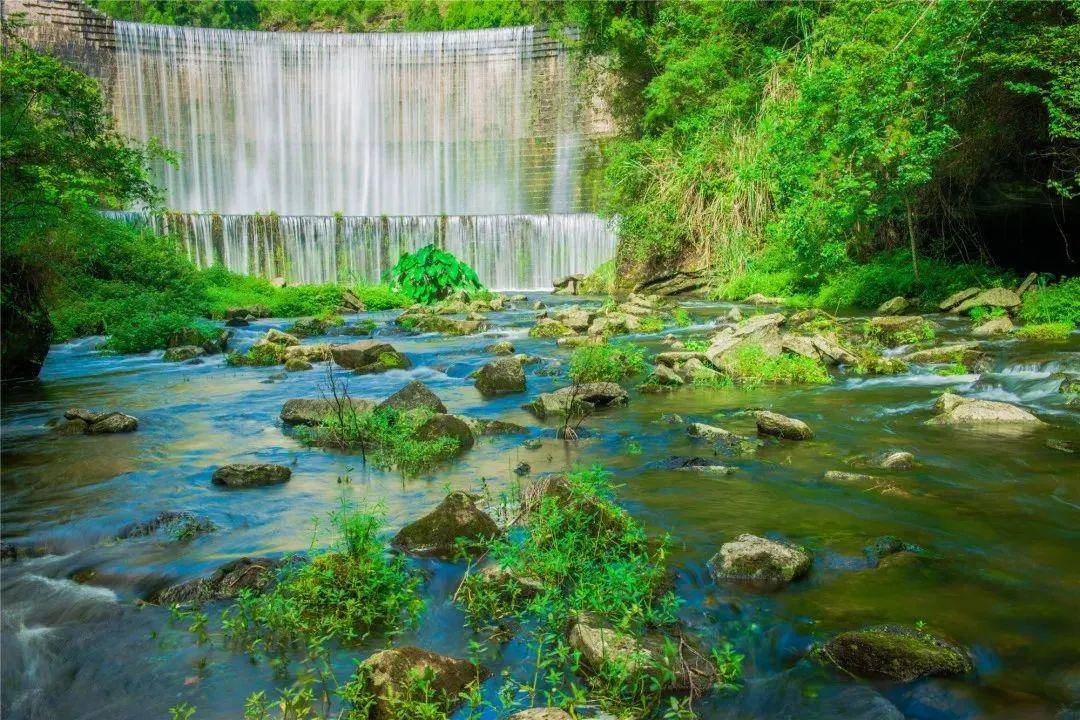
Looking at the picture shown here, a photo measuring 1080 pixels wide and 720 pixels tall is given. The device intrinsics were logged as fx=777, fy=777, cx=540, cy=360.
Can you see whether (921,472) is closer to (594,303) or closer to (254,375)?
(254,375)

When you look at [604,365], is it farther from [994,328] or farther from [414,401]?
[994,328]

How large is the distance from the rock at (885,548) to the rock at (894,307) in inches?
367

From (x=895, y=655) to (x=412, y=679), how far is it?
1774 millimetres

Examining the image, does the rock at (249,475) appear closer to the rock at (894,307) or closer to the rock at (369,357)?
the rock at (369,357)

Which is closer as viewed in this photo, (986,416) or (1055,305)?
(986,416)

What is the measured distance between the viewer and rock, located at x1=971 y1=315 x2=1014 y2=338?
9.84 metres

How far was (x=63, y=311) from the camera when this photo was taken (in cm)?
1359

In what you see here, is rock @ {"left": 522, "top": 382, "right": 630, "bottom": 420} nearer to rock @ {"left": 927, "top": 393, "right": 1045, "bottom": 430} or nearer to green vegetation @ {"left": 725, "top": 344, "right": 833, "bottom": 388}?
green vegetation @ {"left": 725, "top": 344, "right": 833, "bottom": 388}

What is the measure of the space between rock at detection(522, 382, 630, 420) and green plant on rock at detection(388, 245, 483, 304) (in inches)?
425

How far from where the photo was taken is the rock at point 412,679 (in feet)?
8.88

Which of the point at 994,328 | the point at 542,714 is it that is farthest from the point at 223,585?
the point at 994,328

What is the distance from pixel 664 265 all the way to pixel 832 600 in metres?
15.8

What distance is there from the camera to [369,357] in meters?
10.2

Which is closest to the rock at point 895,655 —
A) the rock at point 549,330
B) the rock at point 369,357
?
the rock at point 369,357
